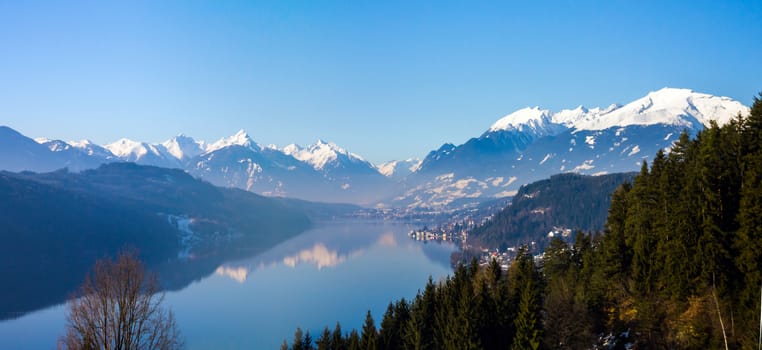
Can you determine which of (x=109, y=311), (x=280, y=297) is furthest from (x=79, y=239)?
(x=109, y=311)

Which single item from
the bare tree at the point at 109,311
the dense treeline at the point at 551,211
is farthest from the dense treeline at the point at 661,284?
the dense treeline at the point at 551,211

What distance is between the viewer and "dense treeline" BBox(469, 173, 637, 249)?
144 metres

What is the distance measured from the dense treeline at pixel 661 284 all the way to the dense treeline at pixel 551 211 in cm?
10227

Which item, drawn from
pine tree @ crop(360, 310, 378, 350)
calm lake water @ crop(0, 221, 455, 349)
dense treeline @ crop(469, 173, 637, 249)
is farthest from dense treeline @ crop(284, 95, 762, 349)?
dense treeline @ crop(469, 173, 637, 249)

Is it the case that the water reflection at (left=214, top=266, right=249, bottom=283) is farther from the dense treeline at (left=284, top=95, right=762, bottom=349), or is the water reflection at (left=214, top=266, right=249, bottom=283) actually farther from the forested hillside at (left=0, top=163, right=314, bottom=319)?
the dense treeline at (left=284, top=95, right=762, bottom=349)

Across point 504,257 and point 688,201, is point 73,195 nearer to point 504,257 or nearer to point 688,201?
point 504,257

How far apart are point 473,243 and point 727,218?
131m

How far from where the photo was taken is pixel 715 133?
25.4 metres

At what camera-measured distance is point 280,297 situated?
79750mm

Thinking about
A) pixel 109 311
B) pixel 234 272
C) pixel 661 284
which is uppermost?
pixel 109 311

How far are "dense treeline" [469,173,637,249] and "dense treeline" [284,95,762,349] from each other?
102 m

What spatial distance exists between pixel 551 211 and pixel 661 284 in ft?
448

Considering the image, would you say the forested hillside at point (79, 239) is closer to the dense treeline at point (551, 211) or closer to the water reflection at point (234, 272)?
the water reflection at point (234, 272)

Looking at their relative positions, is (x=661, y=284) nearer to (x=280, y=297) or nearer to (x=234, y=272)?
(x=280, y=297)
